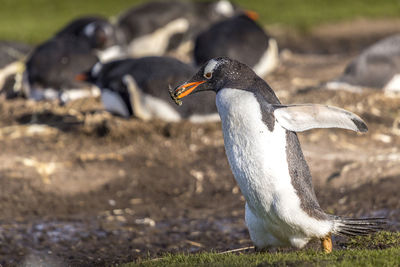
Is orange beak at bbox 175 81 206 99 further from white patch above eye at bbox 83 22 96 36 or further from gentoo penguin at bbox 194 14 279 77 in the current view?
white patch above eye at bbox 83 22 96 36

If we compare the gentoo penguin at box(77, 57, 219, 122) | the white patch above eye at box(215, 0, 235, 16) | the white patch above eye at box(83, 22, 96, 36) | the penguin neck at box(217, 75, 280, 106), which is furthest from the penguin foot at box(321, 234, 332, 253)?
the white patch above eye at box(215, 0, 235, 16)

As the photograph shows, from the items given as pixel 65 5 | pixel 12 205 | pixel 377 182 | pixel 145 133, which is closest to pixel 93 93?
pixel 145 133

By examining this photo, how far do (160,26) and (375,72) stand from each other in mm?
5728

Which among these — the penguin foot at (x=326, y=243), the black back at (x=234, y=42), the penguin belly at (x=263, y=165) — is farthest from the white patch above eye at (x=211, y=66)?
the black back at (x=234, y=42)

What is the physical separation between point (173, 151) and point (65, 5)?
53.1ft

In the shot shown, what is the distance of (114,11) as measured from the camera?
22172mm

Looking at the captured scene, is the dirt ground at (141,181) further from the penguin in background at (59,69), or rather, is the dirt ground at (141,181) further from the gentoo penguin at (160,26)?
the gentoo penguin at (160,26)

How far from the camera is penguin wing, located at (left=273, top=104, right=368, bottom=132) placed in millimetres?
4543

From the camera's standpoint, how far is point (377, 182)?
7.04 meters

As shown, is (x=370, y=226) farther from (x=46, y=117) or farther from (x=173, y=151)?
(x=46, y=117)

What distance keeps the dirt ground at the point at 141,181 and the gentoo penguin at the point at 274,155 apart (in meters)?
1.35

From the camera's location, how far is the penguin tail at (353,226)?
475 centimetres

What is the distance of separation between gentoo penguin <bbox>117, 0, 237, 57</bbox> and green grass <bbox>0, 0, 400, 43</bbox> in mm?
3617

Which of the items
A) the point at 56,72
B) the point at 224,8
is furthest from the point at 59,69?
the point at 224,8
